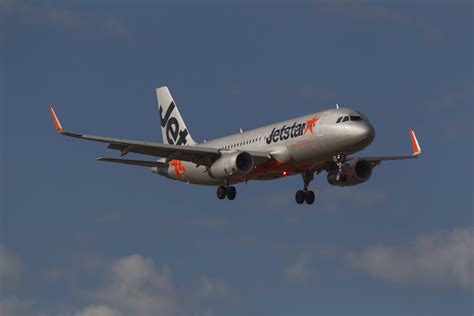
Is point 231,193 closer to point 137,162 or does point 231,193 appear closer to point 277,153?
point 277,153

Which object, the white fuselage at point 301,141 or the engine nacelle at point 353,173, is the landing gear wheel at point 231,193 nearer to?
the white fuselage at point 301,141

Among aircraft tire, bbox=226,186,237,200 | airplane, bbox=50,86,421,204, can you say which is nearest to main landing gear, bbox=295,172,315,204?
airplane, bbox=50,86,421,204

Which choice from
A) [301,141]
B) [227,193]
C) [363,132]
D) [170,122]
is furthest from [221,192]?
Answer: [170,122]

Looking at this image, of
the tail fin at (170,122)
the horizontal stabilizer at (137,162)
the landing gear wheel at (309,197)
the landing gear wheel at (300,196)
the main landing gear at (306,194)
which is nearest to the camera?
the horizontal stabilizer at (137,162)

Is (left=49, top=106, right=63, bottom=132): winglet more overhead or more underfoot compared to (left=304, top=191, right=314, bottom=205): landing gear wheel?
more underfoot

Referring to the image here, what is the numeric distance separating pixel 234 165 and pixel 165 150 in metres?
5.06

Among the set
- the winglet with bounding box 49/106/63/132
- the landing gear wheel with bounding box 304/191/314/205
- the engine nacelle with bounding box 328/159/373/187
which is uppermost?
the engine nacelle with bounding box 328/159/373/187

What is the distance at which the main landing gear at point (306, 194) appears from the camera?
71.1 meters

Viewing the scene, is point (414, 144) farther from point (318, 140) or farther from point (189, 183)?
point (189, 183)

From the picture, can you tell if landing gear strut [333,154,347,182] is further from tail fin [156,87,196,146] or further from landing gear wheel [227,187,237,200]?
tail fin [156,87,196,146]

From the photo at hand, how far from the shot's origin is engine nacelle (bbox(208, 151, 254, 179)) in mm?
67000

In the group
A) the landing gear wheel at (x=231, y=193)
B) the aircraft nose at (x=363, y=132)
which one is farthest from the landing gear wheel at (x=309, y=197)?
the aircraft nose at (x=363, y=132)

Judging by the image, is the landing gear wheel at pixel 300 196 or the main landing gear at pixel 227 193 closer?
the main landing gear at pixel 227 193

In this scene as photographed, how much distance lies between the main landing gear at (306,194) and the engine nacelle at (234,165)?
16.2 ft
